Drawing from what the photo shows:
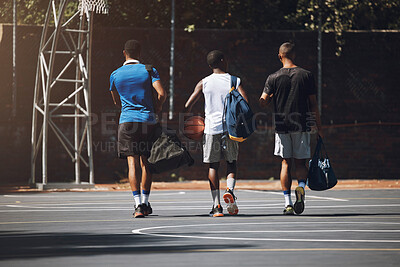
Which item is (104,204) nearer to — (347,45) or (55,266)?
(55,266)

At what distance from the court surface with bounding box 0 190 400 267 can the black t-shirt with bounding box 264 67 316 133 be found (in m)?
1.15

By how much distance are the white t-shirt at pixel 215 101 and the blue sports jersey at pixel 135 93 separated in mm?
713

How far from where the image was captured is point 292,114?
11.3m

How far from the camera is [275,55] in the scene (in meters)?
22.1

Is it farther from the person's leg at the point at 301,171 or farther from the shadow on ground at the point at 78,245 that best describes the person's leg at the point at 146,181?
the shadow on ground at the point at 78,245

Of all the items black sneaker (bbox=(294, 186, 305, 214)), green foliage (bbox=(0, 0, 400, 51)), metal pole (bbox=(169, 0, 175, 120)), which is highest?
green foliage (bbox=(0, 0, 400, 51))

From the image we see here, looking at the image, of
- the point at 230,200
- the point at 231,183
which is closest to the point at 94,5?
the point at 231,183

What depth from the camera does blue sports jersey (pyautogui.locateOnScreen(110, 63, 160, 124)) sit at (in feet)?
36.8

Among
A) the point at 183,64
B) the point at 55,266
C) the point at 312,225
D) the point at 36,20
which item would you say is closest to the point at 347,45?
the point at 183,64

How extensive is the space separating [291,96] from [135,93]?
77.6 inches

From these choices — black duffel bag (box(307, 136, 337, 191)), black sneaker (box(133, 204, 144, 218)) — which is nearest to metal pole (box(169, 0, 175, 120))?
black duffel bag (box(307, 136, 337, 191))

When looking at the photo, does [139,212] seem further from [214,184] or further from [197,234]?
[197,234]

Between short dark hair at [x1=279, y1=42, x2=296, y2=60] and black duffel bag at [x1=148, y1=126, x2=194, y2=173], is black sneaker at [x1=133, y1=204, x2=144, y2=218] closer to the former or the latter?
black duffel bag at [x1=148, y1=126, x2=194, y2=173]

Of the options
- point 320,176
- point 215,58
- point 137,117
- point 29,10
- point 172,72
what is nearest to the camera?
point 137,117
